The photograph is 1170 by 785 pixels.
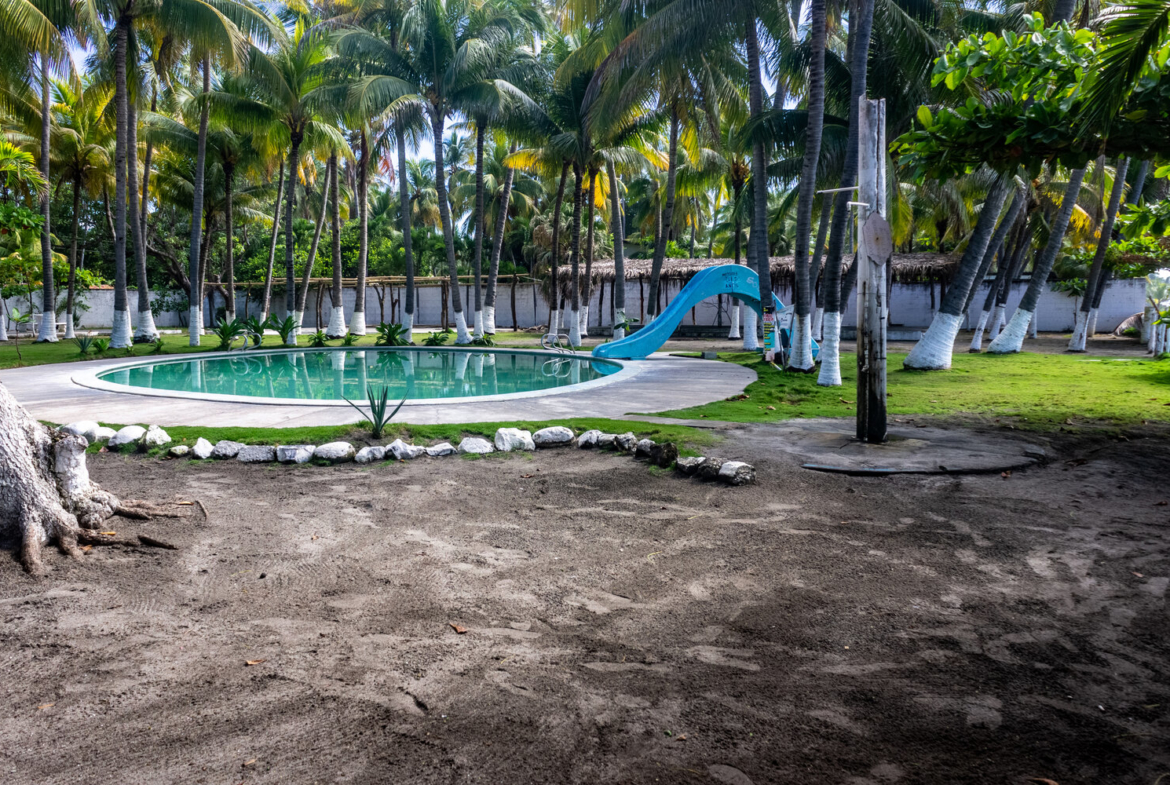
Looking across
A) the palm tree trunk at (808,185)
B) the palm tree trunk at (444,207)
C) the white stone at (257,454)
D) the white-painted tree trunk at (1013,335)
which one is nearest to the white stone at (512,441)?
the white stone at (257,454)

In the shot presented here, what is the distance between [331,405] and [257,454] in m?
2.75

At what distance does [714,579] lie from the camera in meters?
4.14

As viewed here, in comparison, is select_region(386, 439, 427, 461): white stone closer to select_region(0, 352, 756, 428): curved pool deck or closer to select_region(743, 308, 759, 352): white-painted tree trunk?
select_region(0, 352, 756, 428): curved pool deck

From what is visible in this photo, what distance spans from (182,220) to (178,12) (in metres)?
22.8

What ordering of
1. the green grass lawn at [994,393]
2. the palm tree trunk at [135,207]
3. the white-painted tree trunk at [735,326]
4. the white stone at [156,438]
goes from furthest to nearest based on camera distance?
the white-painted tree trunk at [735,326]
the palm tree trunk at [135,207]
the green grass lawn at [994,393]
the white stone at [156,438]

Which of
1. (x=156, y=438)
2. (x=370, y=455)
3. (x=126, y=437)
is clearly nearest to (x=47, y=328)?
(x=126, y=437)

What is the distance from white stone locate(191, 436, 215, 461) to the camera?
693cm

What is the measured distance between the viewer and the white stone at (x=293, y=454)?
6809mm

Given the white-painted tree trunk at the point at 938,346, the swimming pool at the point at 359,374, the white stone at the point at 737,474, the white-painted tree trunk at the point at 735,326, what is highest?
the white-painted tree trunk at the point at 735,326

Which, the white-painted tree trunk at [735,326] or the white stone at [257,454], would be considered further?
the white-painted tree trunk at [735,326]

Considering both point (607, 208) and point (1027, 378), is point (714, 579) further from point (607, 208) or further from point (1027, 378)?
point (607, 208)

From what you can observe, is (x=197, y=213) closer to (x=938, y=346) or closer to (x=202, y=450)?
(x=202, y=450)

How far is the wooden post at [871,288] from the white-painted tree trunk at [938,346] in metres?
8.25

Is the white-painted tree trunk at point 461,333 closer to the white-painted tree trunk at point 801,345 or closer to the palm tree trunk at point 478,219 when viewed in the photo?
the palm tree trunk at point 478,219
